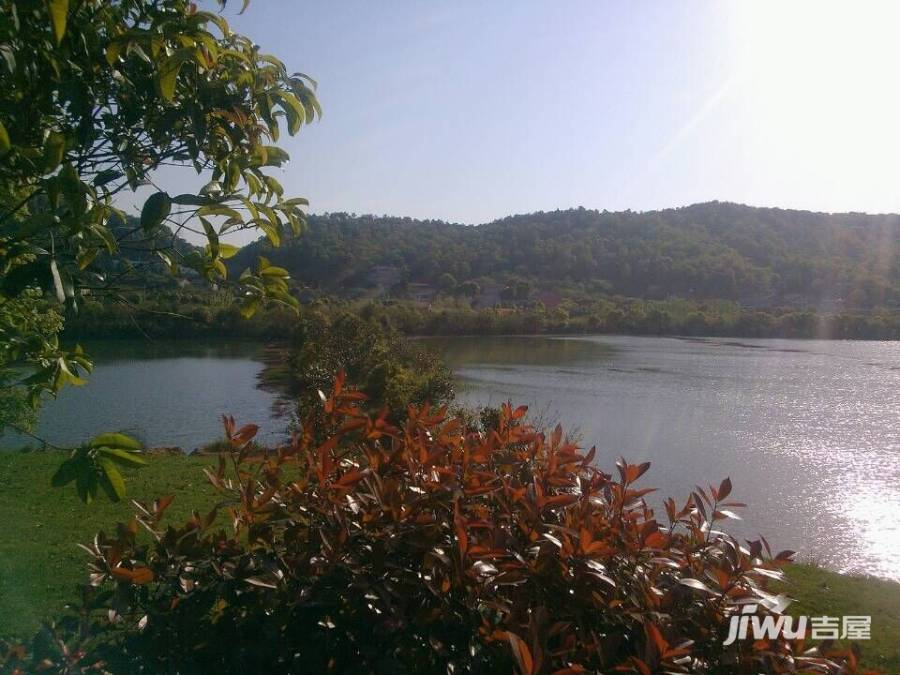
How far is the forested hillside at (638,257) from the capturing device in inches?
2709

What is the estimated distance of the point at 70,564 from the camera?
20.5 ft

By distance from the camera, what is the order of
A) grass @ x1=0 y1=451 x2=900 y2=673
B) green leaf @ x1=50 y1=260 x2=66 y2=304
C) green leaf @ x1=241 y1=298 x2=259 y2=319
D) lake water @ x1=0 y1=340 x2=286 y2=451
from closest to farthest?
green leaf @ x1=50 y1=260 x2=66 y2=304, green leaf @ x1=241 y1=298 x2=259 y2=319, grass @ x1=0 y1=451 x2=900 y2=673, lake water @ x1=0 y1=340 x2=286 y2=451

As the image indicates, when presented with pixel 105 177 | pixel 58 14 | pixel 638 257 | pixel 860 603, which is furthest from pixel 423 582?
pixel 638 257

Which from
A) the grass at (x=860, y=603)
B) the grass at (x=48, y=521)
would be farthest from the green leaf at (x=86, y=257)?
the grass at (x=860, y=603)

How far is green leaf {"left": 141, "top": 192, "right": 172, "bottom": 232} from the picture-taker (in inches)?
62.1

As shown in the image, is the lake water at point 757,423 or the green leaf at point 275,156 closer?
the green leaf at point 275,156

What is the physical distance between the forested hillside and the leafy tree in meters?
57.9

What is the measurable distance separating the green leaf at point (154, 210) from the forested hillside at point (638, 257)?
2300 inches

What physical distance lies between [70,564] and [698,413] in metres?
22.3

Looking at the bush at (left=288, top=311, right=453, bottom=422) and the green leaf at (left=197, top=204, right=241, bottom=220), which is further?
the bush at (left=288, top=311, right=453, bottom=422)

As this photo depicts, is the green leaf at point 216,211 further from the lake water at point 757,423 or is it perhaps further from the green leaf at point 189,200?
the lake water at point 757,423

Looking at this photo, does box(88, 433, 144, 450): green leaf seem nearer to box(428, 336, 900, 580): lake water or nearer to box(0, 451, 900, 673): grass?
box(0, 451, 900, 673): grass

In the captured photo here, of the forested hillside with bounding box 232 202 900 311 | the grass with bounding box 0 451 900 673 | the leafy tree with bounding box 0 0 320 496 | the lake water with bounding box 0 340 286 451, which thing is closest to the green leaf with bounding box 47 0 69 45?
the leafy tree with bounding box 0 0 320 496

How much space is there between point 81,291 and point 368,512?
1049mm
